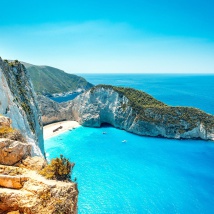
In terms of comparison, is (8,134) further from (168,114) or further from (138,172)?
(168,114)

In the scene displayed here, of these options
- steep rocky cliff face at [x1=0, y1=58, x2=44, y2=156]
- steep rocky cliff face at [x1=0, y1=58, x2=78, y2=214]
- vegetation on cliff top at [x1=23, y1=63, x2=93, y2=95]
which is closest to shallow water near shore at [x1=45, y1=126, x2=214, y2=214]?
steep rocky cliff face at [x1=0, y1=58, x2=44, y2=156]

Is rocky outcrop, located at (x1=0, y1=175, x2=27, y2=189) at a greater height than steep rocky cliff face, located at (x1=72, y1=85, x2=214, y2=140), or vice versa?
rocky outcrop, located at (x1=0, y1=175, x2=27, y2=189)

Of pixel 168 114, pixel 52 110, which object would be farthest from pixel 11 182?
pixel 52 110

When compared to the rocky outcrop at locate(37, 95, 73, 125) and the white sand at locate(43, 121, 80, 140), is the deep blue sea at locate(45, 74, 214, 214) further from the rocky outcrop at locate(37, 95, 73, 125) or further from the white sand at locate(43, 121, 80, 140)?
the rocky outcrop at locate(37, 95, 73, 125)

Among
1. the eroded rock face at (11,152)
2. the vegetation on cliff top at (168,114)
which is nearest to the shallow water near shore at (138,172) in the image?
the vegetation on cliff top at (168,114)

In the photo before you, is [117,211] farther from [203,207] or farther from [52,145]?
[52,145]

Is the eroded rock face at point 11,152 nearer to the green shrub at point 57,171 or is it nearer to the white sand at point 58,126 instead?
the green shrub at point 57,171
